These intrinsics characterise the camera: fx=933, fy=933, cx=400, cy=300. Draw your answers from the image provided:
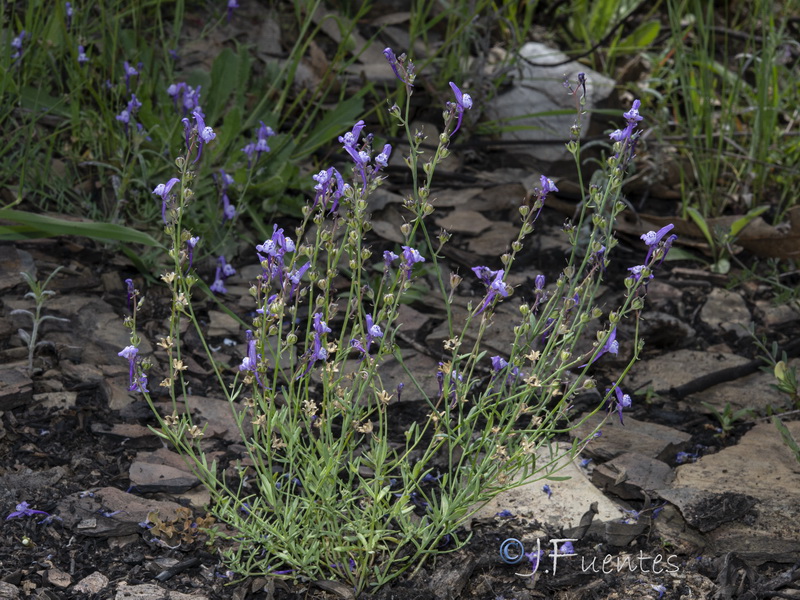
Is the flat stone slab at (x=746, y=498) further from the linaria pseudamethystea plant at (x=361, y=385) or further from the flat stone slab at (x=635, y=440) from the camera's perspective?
the linaria pseudamethystea plant at (x=361, y=385)

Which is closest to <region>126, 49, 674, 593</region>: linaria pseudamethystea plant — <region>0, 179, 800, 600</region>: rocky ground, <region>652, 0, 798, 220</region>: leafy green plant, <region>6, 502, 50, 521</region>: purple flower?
<region>0, 179, 800, 600</region>: rocky ground

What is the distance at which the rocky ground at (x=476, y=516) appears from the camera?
2088 mm

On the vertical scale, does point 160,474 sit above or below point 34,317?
below

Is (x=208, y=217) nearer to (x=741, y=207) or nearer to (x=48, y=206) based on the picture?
(x=48, y=206)

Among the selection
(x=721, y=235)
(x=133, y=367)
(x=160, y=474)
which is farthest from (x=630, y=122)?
(x=721, y=235)

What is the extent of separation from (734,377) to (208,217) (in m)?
1.88

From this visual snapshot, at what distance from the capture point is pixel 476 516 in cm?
235

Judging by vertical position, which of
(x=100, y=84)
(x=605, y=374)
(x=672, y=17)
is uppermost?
(x=672, y=17)

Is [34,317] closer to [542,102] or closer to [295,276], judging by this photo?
[295,276]

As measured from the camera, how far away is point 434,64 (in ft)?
14.4

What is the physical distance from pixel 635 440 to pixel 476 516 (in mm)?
569

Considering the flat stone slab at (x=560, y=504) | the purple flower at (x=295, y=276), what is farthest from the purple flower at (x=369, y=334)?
the flat stone slab at (x=560, y=504)

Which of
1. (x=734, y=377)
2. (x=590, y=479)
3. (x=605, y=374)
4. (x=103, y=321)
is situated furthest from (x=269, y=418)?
(x=734, y=377)

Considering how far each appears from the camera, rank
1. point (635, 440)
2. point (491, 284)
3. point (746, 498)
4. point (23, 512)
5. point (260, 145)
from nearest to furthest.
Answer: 1. point (491, 284)
2. point (23, 512)
3. point (746, 498)
4. point (635, 440)
5. point (260, 145)
